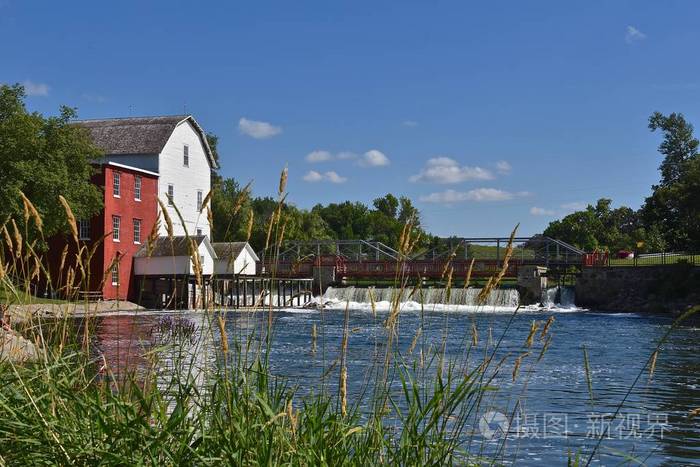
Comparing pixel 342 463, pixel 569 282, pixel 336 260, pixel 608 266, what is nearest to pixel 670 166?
pixel 569 282

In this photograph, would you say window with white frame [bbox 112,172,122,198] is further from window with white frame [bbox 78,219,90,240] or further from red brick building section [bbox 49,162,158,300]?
window with white frame [bbox 78,219,90,240]

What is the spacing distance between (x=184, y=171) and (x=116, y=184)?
263 inches

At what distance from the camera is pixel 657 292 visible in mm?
42875

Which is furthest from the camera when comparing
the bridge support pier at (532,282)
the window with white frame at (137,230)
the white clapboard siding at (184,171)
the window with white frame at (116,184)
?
the bridge support pier at (532,282)

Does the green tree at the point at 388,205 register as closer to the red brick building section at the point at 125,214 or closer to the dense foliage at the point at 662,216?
the dense foliage at the point at 662,216

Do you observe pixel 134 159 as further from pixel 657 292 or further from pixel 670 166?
pixel 670 166

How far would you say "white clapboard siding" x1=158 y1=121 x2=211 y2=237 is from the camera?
43688mm

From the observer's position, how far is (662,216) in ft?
179

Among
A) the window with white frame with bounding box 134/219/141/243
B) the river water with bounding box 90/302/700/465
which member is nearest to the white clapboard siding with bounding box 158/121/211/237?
the window with white frame with bounding box 134/219/141/243

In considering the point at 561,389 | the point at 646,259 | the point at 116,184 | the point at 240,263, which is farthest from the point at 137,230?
the point at 646,259

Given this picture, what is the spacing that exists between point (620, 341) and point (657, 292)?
857 inches

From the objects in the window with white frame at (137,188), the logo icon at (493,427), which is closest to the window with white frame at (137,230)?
the window with white frame at (137,188)

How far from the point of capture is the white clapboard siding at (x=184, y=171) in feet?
143

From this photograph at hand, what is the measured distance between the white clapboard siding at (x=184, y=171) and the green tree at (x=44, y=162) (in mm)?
8946
